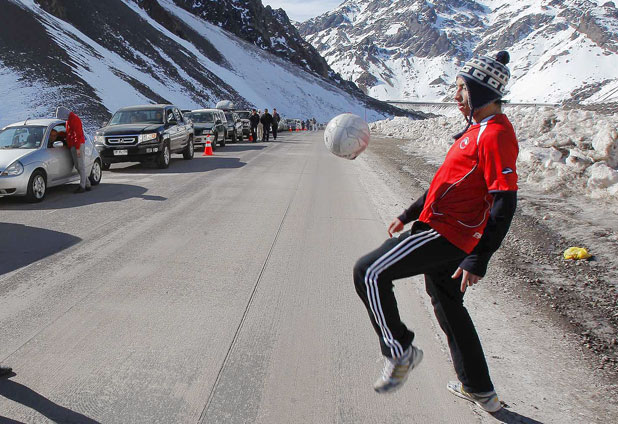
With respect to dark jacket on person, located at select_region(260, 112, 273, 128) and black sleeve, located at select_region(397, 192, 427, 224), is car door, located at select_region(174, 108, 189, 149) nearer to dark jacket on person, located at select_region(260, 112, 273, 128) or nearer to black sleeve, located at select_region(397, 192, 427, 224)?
dark jacket on person, located at select_region(260, 112, 273, 128)

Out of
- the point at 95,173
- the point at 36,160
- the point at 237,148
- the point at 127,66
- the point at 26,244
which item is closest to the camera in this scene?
the point at 26,244

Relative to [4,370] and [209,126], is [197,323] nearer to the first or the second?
[4,370]

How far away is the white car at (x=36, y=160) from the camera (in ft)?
31.9

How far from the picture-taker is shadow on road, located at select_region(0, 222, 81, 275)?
6.06 meters

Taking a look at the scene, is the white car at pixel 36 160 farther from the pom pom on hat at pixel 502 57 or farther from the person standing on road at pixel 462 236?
the pom pom on hat at pixel 502 57

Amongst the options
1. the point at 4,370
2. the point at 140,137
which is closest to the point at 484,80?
the point at 4,370

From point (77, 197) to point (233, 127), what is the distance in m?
18.5

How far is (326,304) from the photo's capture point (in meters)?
4.89

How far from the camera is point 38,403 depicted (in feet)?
10.5

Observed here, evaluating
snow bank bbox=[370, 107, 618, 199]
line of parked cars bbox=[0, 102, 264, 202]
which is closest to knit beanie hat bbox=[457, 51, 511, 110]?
snow bank bbox=[370, 107, 618, 199]

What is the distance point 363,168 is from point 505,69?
14.2 metres

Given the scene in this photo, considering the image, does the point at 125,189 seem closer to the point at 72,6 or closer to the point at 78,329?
the point at 78,329

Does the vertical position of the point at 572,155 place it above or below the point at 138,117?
below

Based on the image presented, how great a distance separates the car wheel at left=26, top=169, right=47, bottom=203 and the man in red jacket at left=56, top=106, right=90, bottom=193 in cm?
88
